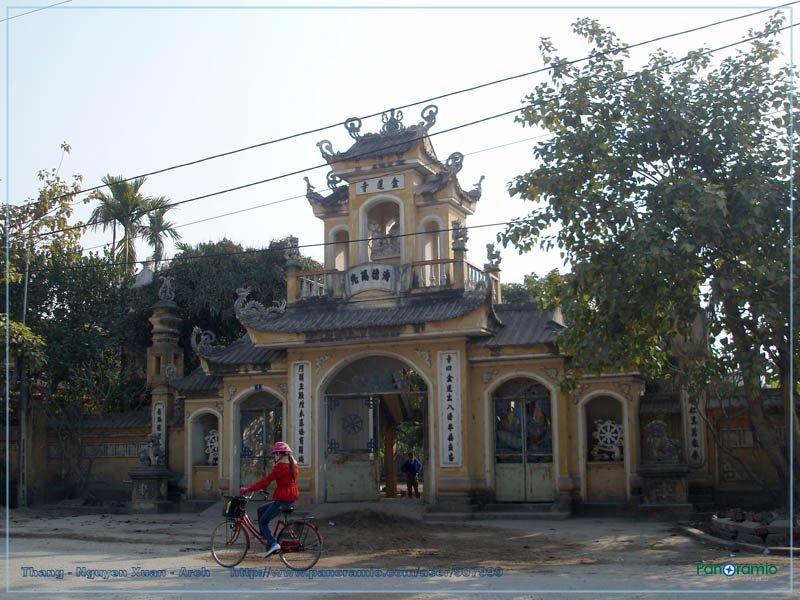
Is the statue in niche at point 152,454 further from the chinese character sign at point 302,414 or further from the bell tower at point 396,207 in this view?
the bell tower at point 396,207

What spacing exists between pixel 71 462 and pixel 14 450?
1.58m

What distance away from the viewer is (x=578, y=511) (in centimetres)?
1833

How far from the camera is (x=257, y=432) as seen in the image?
22.0 metres

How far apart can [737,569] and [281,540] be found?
5.40 metres

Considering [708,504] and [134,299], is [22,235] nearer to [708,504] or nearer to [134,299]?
[134,299]

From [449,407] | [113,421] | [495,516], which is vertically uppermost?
[449,407]

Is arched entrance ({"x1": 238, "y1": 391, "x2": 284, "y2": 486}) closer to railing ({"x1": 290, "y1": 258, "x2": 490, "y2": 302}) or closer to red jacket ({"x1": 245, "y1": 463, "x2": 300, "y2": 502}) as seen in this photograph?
railing ({"x1": 290, "y1": 258, "x2": 490, "y2": 302})

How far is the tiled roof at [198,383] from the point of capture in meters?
22.4

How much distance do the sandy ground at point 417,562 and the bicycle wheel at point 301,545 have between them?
0.21 m

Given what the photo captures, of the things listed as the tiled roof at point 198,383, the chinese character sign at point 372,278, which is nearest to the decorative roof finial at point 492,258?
the chinese character sign at point 372,278

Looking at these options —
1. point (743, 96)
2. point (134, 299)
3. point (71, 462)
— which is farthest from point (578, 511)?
point (134, 299)

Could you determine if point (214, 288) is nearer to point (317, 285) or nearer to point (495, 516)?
point (317, 285)

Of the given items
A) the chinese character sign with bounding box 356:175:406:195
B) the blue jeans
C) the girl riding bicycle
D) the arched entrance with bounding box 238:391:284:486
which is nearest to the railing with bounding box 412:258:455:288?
the chinese character sign with bounding box 356:175:406:195

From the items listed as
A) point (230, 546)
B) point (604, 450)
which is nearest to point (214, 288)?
point (604, 450)
